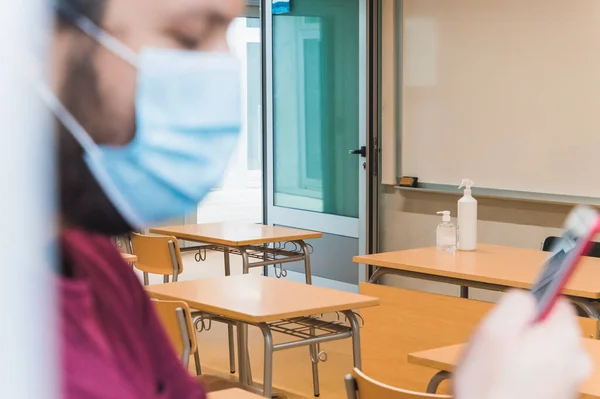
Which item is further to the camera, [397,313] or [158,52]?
[397,313]

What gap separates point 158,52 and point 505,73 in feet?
16.0

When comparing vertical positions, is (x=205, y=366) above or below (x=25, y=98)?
below

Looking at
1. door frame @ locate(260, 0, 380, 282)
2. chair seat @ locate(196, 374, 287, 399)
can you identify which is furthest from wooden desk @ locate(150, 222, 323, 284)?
door frame @ locate(260, 0, 380, 282)

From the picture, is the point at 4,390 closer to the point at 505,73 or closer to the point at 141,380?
the point at 141,380

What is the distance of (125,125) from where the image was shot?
0.29 metres

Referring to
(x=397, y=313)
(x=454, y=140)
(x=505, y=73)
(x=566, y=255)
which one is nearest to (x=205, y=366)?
(x=397, y=313)

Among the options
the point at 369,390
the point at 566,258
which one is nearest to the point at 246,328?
the point at 369,390

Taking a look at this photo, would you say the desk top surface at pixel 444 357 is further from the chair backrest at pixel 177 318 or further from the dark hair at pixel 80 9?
the dark hair at pixel 80 9

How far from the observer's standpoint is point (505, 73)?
195 inches

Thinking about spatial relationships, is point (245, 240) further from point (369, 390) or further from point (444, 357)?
point (369, 390)

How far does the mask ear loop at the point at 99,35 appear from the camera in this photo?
0.26m

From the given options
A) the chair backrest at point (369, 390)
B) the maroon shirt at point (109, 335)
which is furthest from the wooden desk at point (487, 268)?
the maroon shirt at point (109, 335)

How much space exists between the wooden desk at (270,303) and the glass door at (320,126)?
8.68 feet

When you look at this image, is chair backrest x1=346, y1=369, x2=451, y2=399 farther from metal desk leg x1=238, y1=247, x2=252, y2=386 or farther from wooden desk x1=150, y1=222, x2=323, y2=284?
wooden desk x1=150, y1=222, x2=323, y2=284
